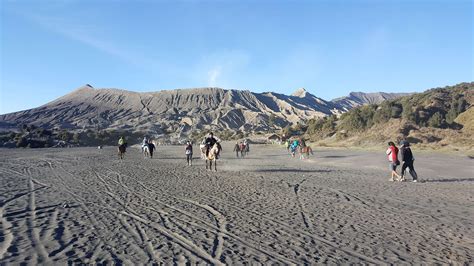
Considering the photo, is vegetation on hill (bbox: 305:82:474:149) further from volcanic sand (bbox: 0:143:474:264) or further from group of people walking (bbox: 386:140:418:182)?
volcanic sand (bbox: 0:143:474:264)

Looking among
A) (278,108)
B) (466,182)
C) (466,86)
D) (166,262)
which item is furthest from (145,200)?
(278,108)

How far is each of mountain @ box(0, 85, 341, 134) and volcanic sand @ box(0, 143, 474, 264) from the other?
95.3m

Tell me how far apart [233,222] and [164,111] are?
133415 mm

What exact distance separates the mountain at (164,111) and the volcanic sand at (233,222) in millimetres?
95339

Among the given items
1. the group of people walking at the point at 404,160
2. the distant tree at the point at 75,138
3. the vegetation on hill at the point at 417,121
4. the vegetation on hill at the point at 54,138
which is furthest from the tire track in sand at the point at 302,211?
the distant tree at the point at 75,138

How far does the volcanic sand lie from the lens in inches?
241

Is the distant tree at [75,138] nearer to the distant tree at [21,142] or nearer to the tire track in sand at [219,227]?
the distant tree at [21,142]

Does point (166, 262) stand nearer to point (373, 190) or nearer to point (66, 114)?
point (373, 190)

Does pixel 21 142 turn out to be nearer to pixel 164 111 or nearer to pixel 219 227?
pixel 219 227

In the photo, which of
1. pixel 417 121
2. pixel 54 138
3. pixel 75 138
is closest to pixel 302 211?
pixel 417 121

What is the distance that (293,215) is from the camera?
360 inches

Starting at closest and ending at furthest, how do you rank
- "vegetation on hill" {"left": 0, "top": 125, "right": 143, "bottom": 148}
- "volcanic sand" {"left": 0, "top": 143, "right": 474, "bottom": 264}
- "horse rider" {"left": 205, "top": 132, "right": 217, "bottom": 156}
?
"volcanic sand" {"left": 0, "top": 143, "right": 474, "bottom": 264} → "horse rider" {"left": 205, "top": 132, "right": 217, "bottom": 156} → "vegetation on hill" {"left": 0, "top": 125, "right": 143, "bottom": 148}

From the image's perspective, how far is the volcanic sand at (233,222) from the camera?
6.12m

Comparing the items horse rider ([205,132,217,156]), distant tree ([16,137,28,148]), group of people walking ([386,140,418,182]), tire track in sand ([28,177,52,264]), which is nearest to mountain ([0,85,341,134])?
distant tree ([16,137,28,148])
